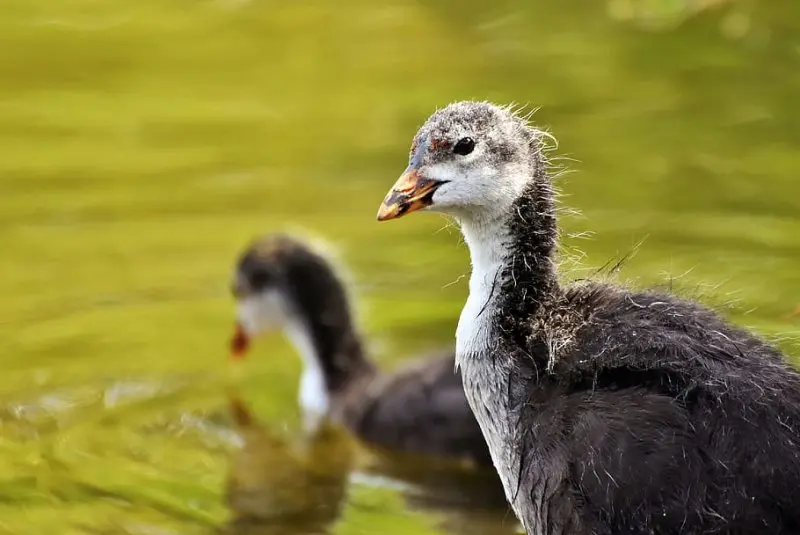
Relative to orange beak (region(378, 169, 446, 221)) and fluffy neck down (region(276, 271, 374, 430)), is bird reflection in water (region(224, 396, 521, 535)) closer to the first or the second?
fluffy neck down (region(276, 271, 374, 430))

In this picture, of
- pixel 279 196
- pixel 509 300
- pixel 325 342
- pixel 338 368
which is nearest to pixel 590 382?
pixel 509 300

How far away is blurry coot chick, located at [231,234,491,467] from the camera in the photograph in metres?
8.88

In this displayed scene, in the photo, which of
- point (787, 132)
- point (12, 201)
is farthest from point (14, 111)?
point (787, 132)

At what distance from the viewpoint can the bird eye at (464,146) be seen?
6.50 metres

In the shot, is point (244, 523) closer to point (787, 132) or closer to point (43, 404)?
point (43, 404)

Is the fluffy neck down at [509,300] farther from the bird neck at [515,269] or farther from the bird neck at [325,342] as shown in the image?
the bird neck at [325,342]

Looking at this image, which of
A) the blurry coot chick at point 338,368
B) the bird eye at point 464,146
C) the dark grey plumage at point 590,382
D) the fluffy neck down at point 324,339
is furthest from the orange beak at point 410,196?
the fluffy neck down at point 324,339

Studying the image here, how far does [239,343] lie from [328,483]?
1.52 m

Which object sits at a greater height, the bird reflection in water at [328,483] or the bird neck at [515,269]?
the bird neck at [515,269]

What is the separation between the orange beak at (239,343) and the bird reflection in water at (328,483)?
1.55 ft

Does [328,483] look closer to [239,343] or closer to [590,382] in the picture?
[239,343]

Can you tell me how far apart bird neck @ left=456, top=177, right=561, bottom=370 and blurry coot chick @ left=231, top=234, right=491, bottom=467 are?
7.67ft

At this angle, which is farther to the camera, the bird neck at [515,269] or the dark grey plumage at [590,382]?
the bird neck at [515,269]

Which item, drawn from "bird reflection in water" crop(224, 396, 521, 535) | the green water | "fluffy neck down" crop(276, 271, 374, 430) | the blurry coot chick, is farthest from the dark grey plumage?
"fluffy neck down" crop(276, 271, 374, 430)
